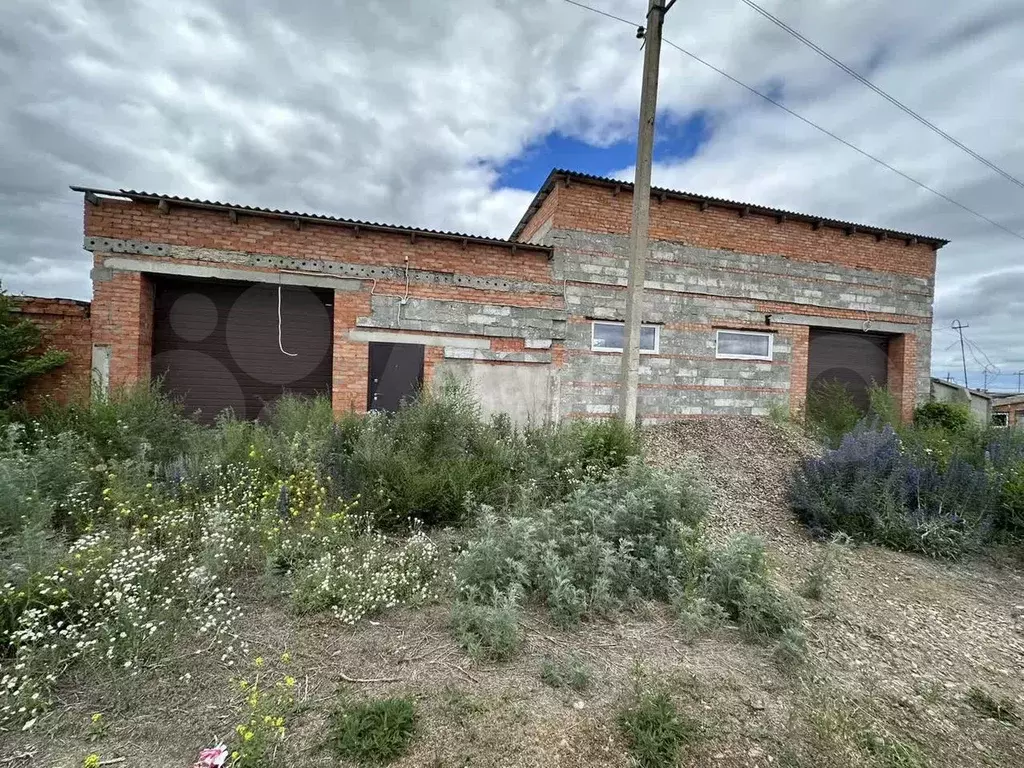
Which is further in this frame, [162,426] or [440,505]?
[162,426]

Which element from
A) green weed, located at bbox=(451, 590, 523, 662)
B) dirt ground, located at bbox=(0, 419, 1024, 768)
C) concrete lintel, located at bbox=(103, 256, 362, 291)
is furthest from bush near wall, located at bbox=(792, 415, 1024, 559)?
concrete lintel, located at bbox=(103, 256, 362, 291)

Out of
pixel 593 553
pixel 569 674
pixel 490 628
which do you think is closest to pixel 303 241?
pixel 593 553

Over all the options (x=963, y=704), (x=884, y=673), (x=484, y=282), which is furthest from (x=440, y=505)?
(x=484, y=282)

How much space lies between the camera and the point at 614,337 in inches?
374

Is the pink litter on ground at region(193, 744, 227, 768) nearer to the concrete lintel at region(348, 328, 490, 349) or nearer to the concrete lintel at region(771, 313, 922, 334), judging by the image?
the concrete lintel at region(348, 328, 490, 349)

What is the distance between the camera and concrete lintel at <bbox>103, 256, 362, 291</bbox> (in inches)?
280

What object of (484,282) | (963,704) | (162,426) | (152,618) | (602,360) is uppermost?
(484,282)

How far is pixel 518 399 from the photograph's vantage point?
8906 millimetres

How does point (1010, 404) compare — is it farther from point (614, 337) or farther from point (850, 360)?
point (614, 337)

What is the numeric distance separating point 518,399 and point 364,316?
10.2 feet

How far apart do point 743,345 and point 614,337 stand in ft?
10.3

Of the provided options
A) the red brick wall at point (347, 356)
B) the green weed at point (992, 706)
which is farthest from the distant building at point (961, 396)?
the red brick wall at point (347, 356)

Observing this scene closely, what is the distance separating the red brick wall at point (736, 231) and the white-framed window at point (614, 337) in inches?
71.9

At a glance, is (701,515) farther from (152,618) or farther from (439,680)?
(152,618)
